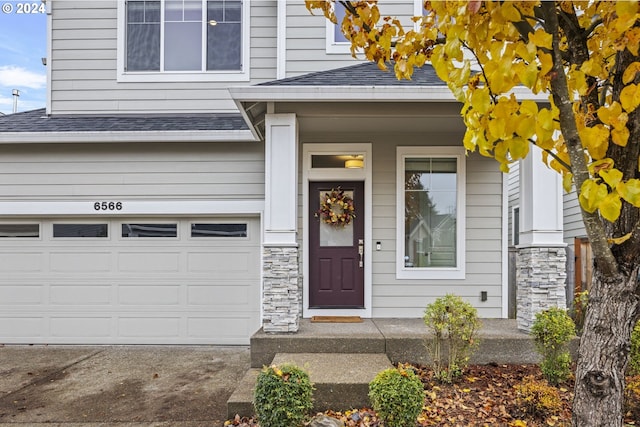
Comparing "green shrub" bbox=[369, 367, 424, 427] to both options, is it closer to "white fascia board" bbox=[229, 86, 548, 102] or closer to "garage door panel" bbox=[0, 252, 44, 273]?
"white fascia board" bbox=[229, 86, 548, 102]

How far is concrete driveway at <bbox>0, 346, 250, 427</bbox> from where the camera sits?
3688 mm

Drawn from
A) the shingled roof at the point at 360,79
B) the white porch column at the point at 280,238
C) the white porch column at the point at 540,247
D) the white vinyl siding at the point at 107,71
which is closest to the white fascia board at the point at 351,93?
the shingled roof at the point at 360,79

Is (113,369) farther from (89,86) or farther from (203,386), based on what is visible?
(89,86)

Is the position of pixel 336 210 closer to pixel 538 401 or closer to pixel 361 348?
pixel 361 348

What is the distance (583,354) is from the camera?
6.49 ft

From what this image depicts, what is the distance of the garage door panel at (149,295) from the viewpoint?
20.2ft

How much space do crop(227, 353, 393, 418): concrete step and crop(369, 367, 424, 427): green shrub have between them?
0.51 metres

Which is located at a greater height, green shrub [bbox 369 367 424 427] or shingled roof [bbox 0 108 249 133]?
shingled roof [bbox 0 108 249 133]

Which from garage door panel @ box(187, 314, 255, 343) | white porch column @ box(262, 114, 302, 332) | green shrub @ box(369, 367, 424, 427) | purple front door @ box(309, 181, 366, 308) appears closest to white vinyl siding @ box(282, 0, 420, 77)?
purple front door @ box(309, 181, 366, 308)

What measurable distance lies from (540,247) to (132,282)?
207 inches

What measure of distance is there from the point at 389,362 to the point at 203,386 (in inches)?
74.6

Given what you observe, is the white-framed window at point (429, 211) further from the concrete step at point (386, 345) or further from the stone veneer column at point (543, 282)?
the concrete step at point (386, 345)

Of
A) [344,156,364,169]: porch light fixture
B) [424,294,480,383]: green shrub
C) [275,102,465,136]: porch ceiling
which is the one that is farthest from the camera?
[344,156,364,169]: porch light fixture

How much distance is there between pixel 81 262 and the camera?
6.23 meters
